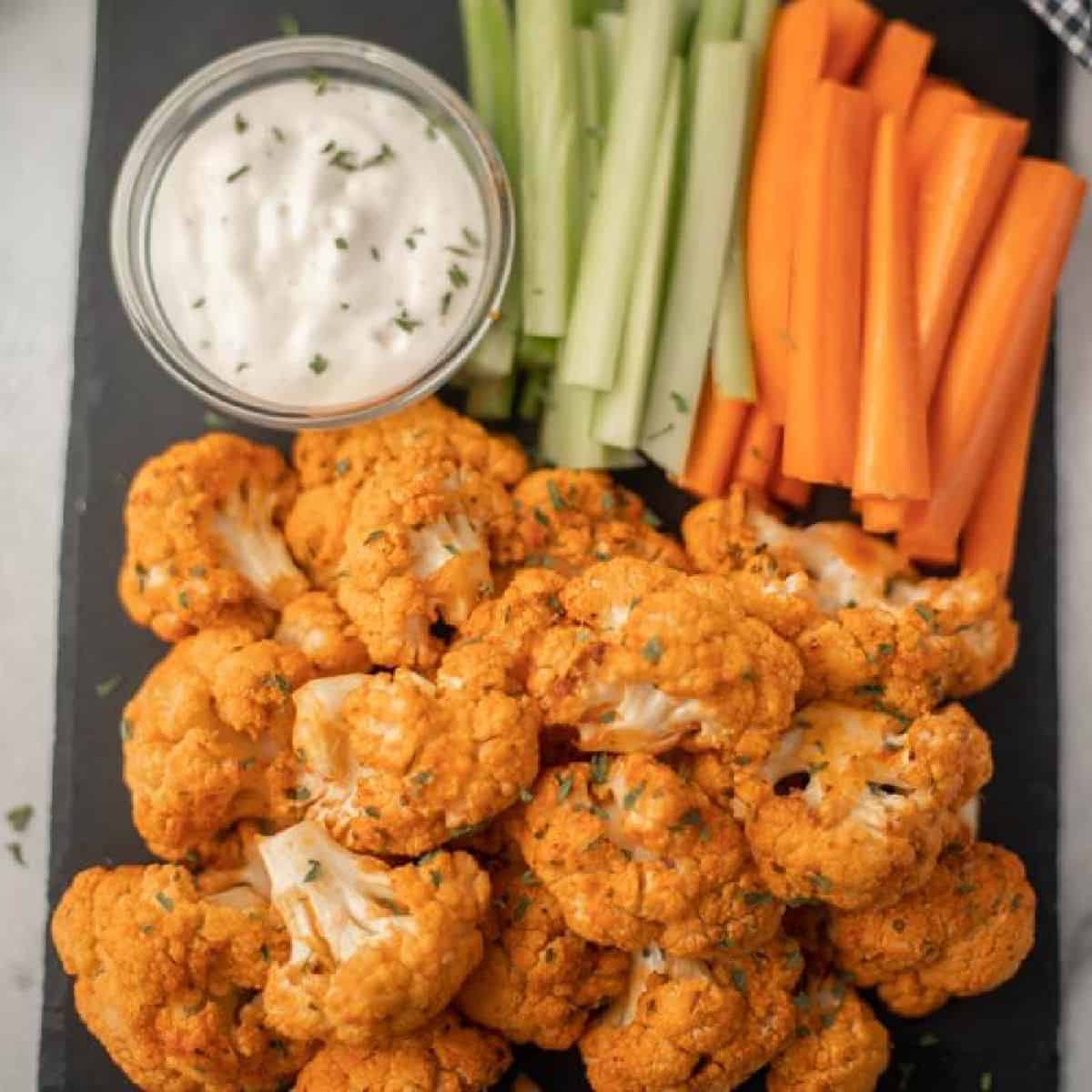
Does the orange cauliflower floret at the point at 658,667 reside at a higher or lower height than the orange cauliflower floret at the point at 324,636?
higher

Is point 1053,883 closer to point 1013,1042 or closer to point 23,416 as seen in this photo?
point 1013,1042

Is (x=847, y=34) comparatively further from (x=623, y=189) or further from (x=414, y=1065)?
(x=414, y=1065)

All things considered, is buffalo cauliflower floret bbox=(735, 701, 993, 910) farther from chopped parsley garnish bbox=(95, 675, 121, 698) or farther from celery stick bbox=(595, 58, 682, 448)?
chopped parsley garnish bbox=(95, 675, 121, 698)

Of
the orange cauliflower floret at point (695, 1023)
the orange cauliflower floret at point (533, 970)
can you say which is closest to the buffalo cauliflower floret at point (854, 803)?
the orange cauliflower floret at point (695, 1023)

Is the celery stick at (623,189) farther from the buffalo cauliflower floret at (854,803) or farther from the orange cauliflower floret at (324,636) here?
the buffalo cauliflower floret at (854,803)

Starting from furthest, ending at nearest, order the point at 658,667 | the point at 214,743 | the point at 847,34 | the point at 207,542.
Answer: the point at 847,34, the point at 207,542, the point at 214,743, the point at 658,667

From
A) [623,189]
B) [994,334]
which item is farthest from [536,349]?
[994,334]
